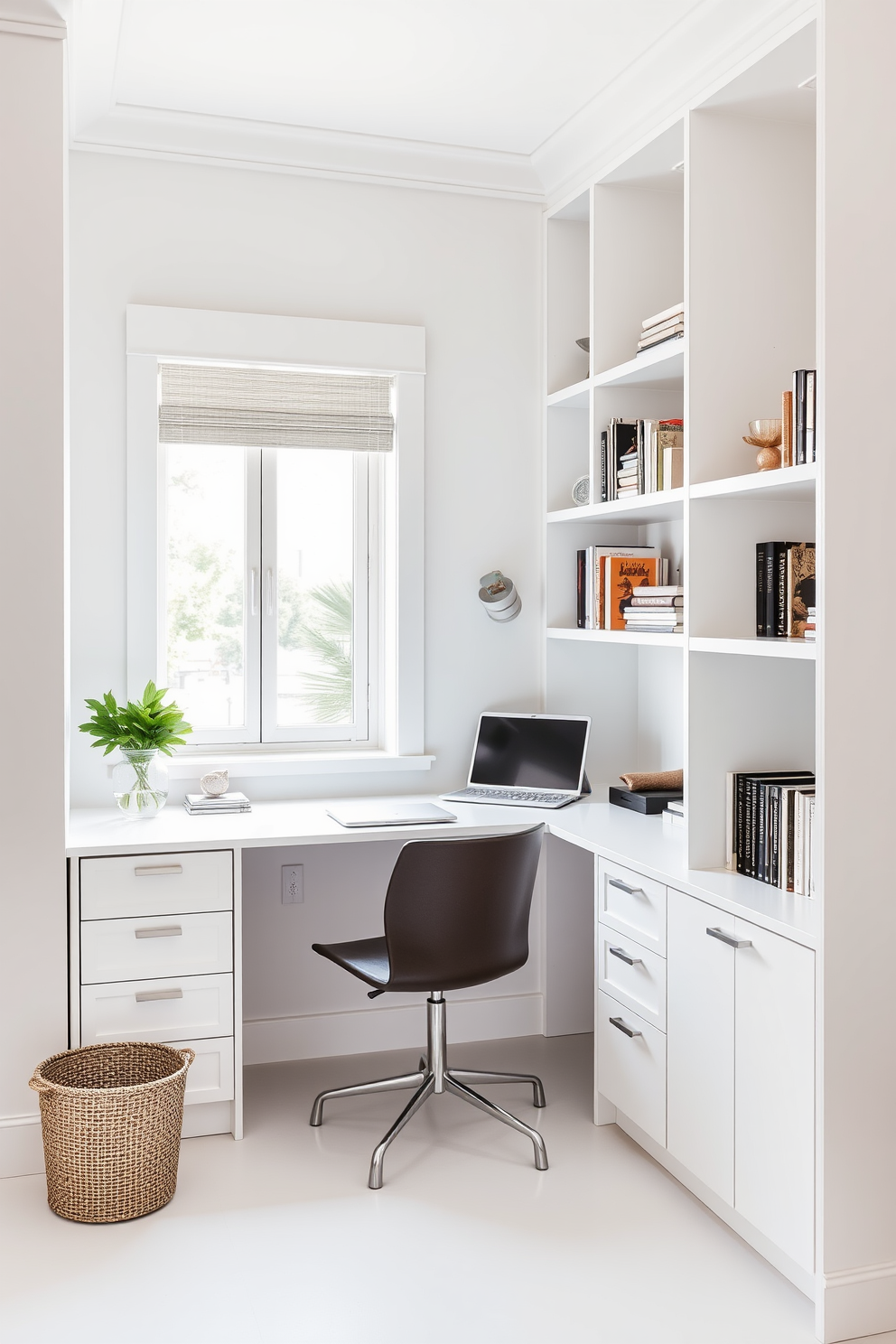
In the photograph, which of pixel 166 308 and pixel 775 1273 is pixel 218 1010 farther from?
pixel 166 308

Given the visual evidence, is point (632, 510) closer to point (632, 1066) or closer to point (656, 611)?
point (656, 611)

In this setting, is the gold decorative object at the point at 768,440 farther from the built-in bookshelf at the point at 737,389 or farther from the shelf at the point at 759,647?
the shelf at the point at 759,647

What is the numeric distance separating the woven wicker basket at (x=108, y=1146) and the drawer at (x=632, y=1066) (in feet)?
3.54

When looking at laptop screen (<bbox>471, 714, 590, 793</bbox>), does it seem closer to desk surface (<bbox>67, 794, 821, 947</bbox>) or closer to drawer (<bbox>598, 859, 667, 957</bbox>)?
desk surface (<bbox>67, 794, 821, 947</bbox>)

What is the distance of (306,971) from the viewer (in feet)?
11.2

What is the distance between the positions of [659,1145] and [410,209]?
2.77 metres

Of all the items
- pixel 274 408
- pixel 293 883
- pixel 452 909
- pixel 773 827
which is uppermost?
pixel 274 408

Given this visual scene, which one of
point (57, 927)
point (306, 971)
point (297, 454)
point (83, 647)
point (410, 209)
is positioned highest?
point (410, 209)

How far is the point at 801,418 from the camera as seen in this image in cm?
227

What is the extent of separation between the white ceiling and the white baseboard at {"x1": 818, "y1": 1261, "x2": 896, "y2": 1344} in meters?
2.50

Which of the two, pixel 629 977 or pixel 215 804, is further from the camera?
pixel 215 804

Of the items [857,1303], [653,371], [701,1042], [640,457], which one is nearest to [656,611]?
[640,457]

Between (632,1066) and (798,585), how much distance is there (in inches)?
48.7

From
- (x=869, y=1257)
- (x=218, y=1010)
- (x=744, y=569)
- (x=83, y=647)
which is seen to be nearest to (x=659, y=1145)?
(x=869, y=1257)
